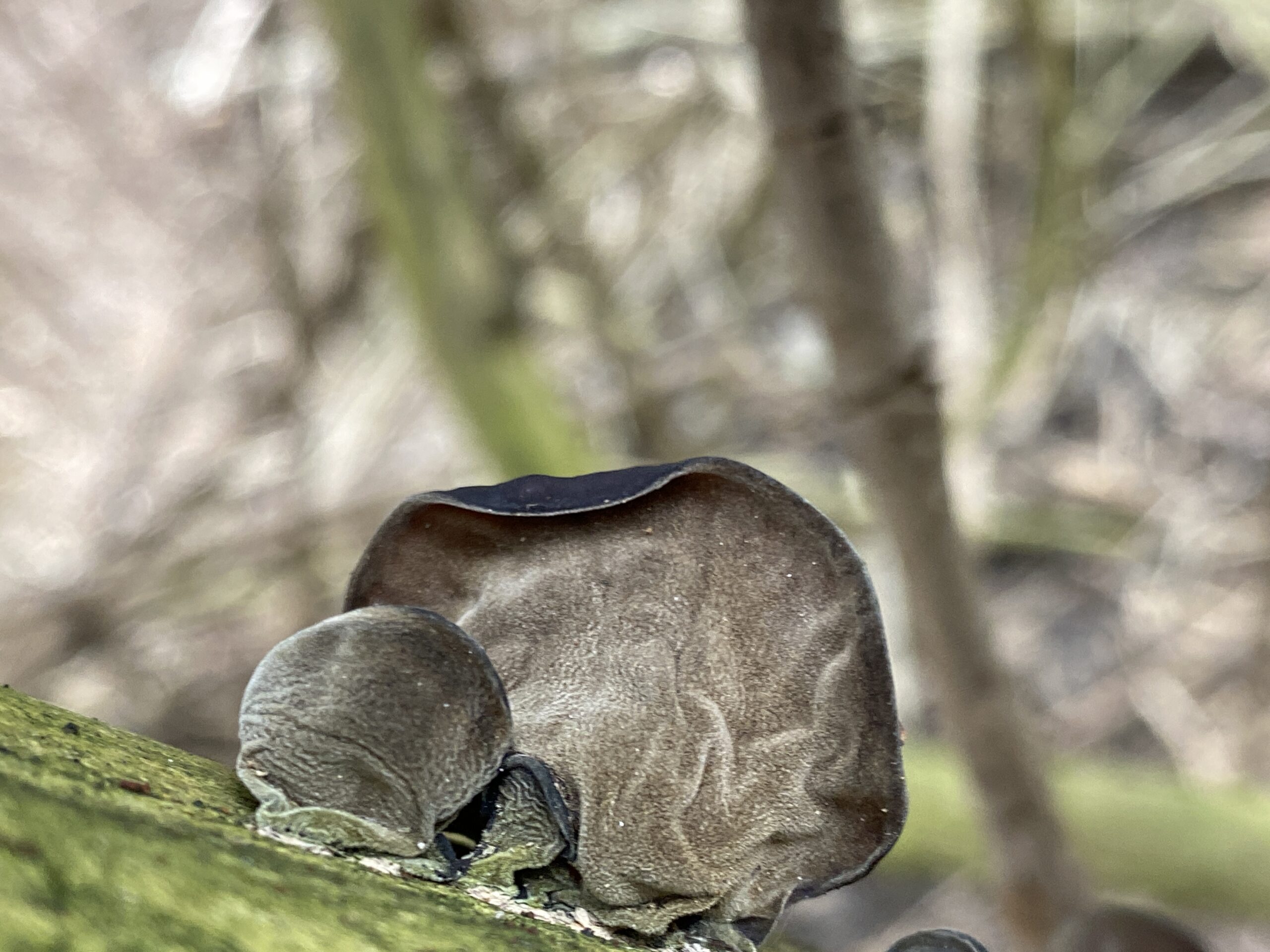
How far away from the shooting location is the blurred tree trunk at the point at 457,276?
2.01 m

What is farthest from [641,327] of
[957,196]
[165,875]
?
[165,875]

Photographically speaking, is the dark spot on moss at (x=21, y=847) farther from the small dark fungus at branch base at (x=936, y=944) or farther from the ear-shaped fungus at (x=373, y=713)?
the small dark fungus at branch base at (x=936, y=944)

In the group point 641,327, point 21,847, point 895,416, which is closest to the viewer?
point 21,847

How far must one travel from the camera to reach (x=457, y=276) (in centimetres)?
208

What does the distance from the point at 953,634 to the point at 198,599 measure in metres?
1.89

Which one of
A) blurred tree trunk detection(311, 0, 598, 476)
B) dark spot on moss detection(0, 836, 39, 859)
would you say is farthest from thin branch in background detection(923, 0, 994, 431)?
dark spot on moss detection(0, 836, 39, 859)

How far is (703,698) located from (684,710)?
0.03ft

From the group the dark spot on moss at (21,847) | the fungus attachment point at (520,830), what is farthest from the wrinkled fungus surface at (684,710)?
the dark spot on moss at (21,847)

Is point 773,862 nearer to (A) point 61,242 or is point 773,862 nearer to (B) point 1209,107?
(A) point 61,242

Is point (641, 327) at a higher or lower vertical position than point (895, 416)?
higher

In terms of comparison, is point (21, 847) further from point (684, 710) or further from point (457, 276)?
point (457, 276)

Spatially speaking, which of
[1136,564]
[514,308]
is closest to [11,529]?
[514,308]

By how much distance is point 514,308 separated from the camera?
2.12m

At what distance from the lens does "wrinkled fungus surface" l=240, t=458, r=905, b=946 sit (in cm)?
51
